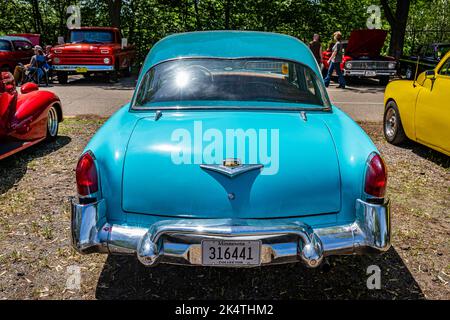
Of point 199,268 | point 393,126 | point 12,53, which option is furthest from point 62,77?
point 199,268

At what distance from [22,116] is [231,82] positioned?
3.60m

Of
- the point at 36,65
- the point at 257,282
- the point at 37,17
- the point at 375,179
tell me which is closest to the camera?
the point at 375,179

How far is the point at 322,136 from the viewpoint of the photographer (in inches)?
117

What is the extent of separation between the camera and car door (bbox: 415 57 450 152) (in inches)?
220

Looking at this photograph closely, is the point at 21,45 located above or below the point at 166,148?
above

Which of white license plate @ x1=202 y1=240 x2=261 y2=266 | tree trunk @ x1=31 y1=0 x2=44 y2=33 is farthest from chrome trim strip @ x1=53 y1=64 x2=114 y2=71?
white license plate @ x1=202 y1=240 x2=261 y2=266

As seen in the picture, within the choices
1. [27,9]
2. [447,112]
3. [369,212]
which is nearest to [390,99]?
[447,112]

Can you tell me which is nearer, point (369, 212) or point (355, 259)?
point (369, 212)

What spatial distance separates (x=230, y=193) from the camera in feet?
8.73

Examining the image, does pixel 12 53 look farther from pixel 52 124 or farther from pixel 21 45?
pixel 52 124
